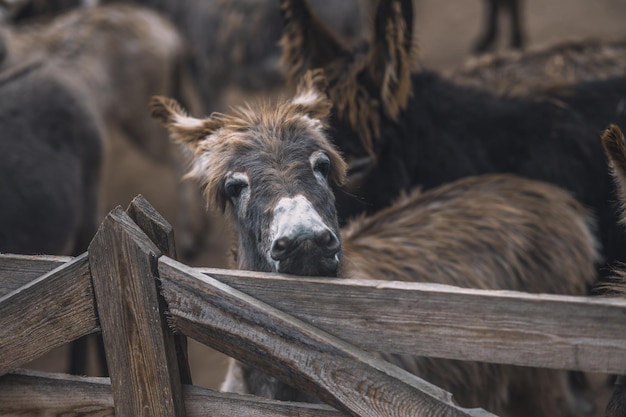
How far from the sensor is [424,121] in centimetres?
379

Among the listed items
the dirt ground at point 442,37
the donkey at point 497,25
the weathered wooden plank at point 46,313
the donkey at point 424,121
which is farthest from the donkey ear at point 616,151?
the donkey at point 497,25

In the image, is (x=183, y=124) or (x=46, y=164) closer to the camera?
(x=183, y=124)

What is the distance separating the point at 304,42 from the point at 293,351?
2.20 m

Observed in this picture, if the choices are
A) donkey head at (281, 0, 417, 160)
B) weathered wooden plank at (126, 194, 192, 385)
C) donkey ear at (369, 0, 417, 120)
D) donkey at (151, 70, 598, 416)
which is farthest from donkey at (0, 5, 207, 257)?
weathered wooden plank at (126, 194, 192, 385)

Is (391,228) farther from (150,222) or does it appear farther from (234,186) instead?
(150,222)

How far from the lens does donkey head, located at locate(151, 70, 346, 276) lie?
2.04m

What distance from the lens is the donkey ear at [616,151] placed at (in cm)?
177

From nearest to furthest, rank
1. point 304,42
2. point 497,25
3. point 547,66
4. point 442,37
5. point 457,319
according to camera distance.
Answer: point 457,319
point 304,42
point 547,66
point 497,25
point 442,37

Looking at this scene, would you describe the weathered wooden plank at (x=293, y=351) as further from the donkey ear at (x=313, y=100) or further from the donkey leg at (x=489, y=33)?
the donkey leg at (x=489, y=33)

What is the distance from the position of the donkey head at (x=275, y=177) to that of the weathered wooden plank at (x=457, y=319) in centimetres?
21

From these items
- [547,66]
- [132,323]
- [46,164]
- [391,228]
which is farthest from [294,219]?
[547,66]

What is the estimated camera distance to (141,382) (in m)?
1.99

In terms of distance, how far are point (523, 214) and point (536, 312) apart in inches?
56.9

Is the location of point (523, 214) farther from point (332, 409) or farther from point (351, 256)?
point (332, 409)
